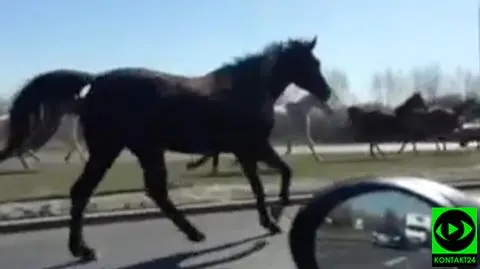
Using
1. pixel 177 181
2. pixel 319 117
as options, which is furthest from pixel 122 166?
pixel 319 117

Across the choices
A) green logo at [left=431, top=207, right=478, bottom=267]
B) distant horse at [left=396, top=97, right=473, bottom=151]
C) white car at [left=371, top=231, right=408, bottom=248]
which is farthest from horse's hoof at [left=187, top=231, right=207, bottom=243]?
distant horse at [left=396, top=97, right=473, bottom=151]

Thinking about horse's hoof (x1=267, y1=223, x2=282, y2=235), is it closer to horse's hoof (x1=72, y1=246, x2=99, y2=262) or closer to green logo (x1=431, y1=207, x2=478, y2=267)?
horse's hoof (x1=72, y1=246, x2=99, y2=262)

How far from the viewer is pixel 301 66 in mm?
12633

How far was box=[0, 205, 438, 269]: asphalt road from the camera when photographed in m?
9.75

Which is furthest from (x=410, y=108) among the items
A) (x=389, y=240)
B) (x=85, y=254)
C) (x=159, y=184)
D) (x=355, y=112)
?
(x=389, y=240)

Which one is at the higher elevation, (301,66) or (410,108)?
(301,66)

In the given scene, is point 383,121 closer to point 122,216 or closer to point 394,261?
point 122,216

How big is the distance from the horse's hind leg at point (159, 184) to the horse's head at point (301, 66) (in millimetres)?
2301

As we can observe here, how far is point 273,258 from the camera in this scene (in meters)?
9.89

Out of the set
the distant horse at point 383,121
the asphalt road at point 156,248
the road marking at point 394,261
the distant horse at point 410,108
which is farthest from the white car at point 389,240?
the distant horse at point 410,108

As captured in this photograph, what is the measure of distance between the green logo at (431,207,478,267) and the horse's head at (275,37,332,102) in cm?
812

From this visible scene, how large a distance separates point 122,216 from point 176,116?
3526mm

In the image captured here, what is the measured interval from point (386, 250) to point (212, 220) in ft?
30.7

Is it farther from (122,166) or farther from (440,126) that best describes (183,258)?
(440,126)
